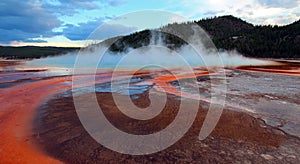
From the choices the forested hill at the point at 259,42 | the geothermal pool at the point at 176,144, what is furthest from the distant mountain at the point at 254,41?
the geothermal pool at the point at 176,144

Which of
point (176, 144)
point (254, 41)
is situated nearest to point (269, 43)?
point (254, 41)

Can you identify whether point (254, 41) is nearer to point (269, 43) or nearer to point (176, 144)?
point (269, 43)

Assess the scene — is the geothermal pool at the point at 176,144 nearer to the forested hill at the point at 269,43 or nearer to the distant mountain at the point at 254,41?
the distant mountain at the point at 254,41

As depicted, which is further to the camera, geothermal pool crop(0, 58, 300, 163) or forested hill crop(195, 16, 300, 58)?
forested hill crop(195, 16, 300, 58)

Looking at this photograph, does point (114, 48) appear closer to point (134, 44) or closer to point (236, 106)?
point (134, 44)

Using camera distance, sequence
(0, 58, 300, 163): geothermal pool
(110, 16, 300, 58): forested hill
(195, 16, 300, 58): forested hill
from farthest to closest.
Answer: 1. (110, 16, 300, 58): forested hill
2. (195, 16, 300, 58): forested hill
3. (0, 58, 300, 163): geothermal pool

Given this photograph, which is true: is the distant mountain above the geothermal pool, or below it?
above


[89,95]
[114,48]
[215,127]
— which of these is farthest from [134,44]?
[215,127]


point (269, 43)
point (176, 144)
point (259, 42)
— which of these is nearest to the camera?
point (176, 144)

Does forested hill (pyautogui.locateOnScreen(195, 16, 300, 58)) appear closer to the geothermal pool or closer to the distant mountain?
the distant mountain

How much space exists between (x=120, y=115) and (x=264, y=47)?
58.4m

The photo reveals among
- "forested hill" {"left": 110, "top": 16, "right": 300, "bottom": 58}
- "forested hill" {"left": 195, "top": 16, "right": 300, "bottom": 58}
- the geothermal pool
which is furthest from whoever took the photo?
"forested hill" {"left": 110, "top": 16, "right": 300, "bottom": 58}

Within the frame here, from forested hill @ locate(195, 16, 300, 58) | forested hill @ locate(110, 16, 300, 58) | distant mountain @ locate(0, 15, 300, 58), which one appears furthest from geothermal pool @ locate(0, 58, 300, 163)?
forested hill @ locate(110, 16, 300, 58)

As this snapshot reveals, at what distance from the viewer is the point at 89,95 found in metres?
9.78
